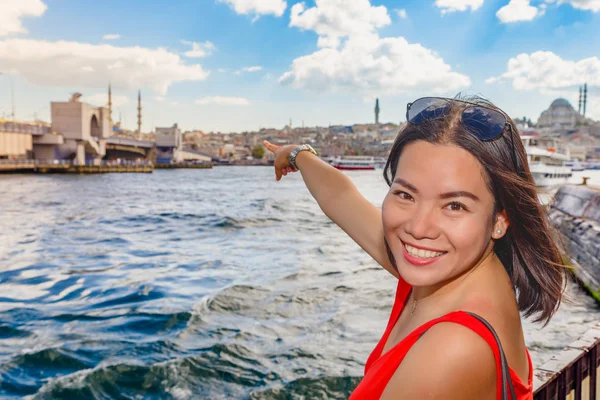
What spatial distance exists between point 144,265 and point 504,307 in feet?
29.1

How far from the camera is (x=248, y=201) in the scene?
2398 cm

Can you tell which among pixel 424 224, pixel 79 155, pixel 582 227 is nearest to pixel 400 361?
pixel 424 224

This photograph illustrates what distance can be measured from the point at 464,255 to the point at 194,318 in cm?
535

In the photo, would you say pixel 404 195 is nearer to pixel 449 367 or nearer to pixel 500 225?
pixel 500 225

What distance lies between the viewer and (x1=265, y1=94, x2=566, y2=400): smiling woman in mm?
789

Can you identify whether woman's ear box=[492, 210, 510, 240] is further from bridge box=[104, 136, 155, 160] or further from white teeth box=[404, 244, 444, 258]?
bridge box=[104, 136, 155, 160]

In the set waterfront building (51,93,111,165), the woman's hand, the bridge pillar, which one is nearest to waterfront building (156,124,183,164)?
waterfront building (51,93,111,165)

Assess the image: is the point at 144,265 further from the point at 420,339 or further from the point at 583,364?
the point at 420,339

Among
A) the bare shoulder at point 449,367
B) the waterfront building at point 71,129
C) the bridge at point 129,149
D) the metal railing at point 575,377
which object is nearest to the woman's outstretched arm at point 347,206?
the bare shoulder at point 449,367

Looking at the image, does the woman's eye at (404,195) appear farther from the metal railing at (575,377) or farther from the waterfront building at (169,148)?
the waterfront building at (169,148)

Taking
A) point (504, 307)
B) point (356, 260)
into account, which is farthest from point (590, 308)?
point (504, 307)

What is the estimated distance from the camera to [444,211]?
3.04 ft

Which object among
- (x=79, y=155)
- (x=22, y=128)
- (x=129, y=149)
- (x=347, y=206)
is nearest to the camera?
(x=347, y=206)

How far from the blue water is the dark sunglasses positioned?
11.5 feet
